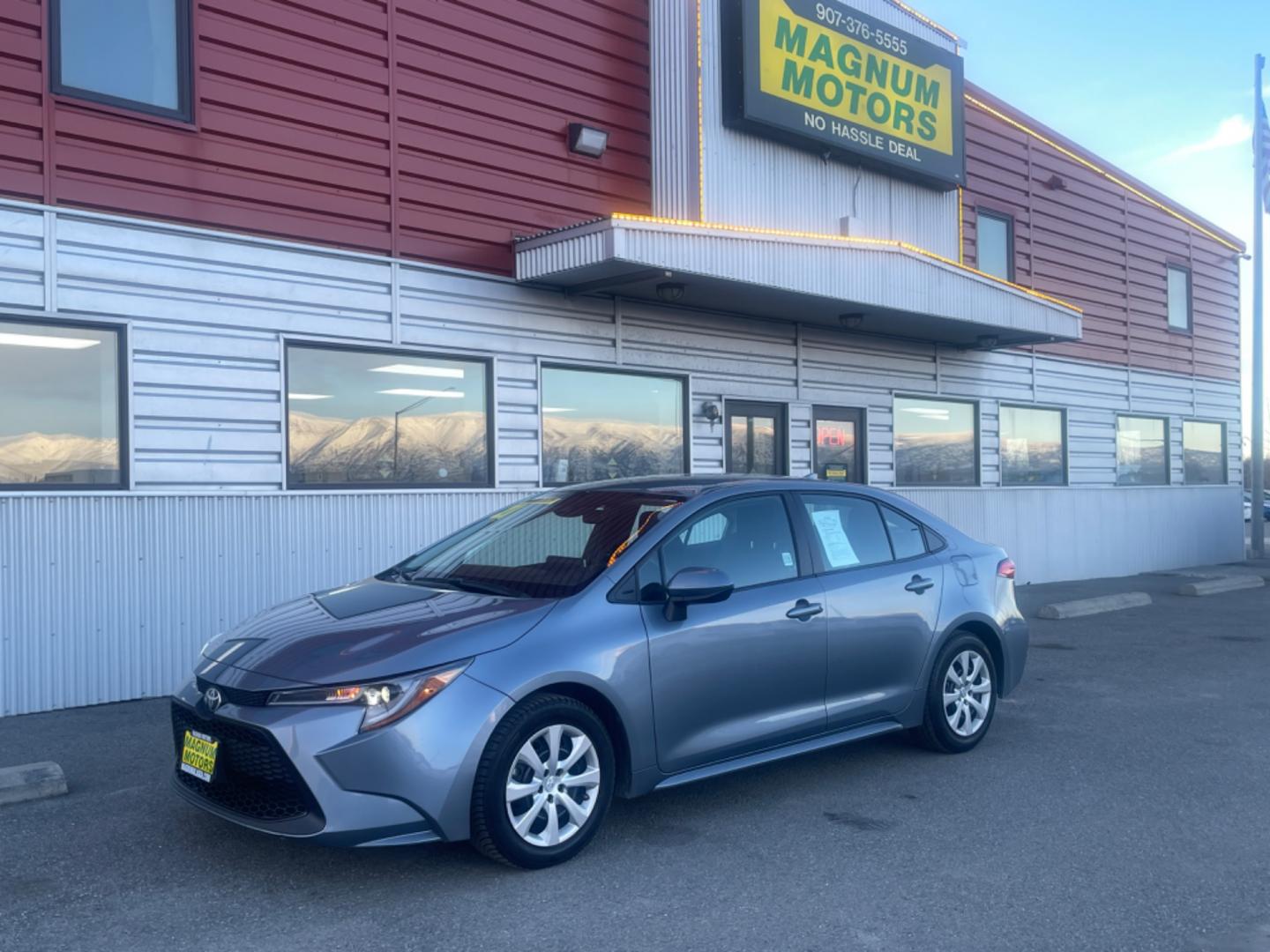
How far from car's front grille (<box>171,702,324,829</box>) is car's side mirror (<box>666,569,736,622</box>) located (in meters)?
1.70

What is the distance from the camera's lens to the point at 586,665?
189 inches

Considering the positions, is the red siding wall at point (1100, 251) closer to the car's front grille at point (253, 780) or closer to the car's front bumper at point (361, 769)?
the car's front bumper at point (361, 769)

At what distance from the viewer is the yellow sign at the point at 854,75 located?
12211 millimetres

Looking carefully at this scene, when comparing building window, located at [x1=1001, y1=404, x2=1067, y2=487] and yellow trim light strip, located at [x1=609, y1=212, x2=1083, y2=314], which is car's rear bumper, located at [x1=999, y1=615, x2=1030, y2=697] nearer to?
yellow trim light strip, located at [x1=609, y1=212, x2=1083, y2=314]

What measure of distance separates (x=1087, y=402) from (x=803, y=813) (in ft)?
47.8

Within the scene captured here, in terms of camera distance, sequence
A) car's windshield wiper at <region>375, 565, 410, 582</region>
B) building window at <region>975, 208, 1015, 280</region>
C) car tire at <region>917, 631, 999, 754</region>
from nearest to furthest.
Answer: car's windshield wiper at <region>375, 565, 410, 582</region>
car tire at <region>917, 631, 999, 754</region>
building window at <region>975, 208, 1015, 280</region>

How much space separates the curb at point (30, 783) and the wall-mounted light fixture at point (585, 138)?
723 centimetres

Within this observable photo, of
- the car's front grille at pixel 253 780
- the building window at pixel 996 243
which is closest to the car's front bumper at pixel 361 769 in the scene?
the car's front grille at pixel 253 780

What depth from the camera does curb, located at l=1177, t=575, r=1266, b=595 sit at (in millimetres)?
15672

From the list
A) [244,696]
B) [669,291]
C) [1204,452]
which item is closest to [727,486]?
[244,696]

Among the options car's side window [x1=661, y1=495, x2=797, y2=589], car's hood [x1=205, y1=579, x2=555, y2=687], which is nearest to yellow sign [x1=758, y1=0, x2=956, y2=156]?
car's side window [x1=661, y1=495, x2=797, y2=589]

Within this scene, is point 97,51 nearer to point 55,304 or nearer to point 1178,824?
point 55,304

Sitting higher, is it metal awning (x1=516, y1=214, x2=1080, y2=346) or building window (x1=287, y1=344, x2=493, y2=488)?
metal awning (x1=516, y1=214, x2=1080, y2=346)

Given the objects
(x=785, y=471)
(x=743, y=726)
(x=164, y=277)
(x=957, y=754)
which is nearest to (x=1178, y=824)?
(x=957, y=754)
